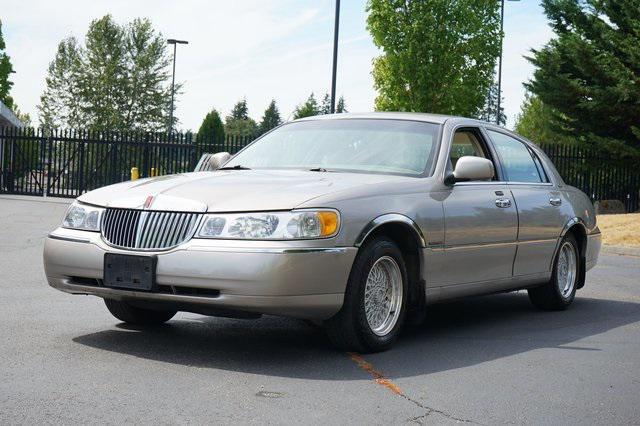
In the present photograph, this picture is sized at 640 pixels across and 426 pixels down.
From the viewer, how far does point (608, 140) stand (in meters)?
30.0

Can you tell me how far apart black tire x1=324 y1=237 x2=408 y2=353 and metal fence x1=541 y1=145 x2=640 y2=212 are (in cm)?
2603

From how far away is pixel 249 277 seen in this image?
5895mm

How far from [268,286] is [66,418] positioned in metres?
1.60

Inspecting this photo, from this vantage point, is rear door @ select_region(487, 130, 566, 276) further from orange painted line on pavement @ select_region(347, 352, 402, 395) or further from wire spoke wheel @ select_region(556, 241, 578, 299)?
orange painted line on pavement @ select_region(347, 352, 402, 395)

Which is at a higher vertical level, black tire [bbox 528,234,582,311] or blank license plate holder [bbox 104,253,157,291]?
blank license plate holder [bbox 104,253,157,291]

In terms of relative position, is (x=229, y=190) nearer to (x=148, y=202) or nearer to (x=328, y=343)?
(x=148, y=202)

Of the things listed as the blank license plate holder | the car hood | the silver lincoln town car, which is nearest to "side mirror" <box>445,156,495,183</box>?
the silver lincoln town car

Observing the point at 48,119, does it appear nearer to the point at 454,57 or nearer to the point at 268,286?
the point at 454,57

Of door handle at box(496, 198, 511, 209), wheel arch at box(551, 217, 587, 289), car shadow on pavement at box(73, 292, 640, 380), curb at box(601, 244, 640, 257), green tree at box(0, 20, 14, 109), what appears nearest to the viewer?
car shadow on pavement at box(73, 292, 640, 380)

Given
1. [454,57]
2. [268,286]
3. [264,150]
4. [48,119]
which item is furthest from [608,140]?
[48,119]

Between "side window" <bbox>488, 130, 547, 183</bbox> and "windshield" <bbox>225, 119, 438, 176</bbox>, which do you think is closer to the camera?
"windshield" <bbox>225, 119, 438, 176</bbox>

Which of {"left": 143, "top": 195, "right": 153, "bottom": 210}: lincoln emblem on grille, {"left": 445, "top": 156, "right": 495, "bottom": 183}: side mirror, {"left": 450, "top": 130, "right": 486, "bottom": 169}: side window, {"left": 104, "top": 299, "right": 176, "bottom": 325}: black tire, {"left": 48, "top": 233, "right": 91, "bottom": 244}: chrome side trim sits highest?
{"left": 450, "top": 130, "right": 486, "bottom": 169}: side window

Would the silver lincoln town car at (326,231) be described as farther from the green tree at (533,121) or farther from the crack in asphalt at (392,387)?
the green tree at (533,121)

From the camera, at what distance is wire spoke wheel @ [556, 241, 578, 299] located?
937cm
